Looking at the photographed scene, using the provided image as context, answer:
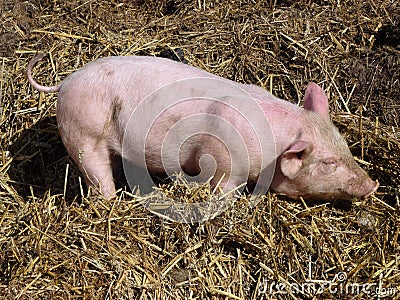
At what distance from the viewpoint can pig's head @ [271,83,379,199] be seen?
12.0ft

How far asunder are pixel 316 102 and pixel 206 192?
35.4 inches

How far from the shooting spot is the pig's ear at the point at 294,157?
11.6 feet

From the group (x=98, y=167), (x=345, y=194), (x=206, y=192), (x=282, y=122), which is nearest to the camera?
(x=206, y=192)

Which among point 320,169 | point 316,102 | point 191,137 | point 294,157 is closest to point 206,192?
point 191,137

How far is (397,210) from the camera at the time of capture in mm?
3832

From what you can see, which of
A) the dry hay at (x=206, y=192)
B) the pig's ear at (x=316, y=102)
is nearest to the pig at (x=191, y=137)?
the pig's ear at (x=316, y=102)

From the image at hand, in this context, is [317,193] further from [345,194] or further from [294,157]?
[294,157]

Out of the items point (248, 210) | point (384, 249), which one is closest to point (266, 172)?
point (248, 210)

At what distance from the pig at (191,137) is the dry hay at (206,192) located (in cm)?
18

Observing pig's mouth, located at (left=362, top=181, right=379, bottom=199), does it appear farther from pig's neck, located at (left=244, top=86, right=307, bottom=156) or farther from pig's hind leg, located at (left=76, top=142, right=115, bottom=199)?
pig's hind leg, located at (left=76, top=142, right=115, bottom=199)

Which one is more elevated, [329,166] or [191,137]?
[191,137]

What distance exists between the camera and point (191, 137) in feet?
12.2

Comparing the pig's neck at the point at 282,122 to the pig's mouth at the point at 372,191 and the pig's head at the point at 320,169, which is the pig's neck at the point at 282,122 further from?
the pig's mouth at the point at 372,191

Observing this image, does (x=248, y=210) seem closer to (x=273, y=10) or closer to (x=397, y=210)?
(x=397, y=210)
